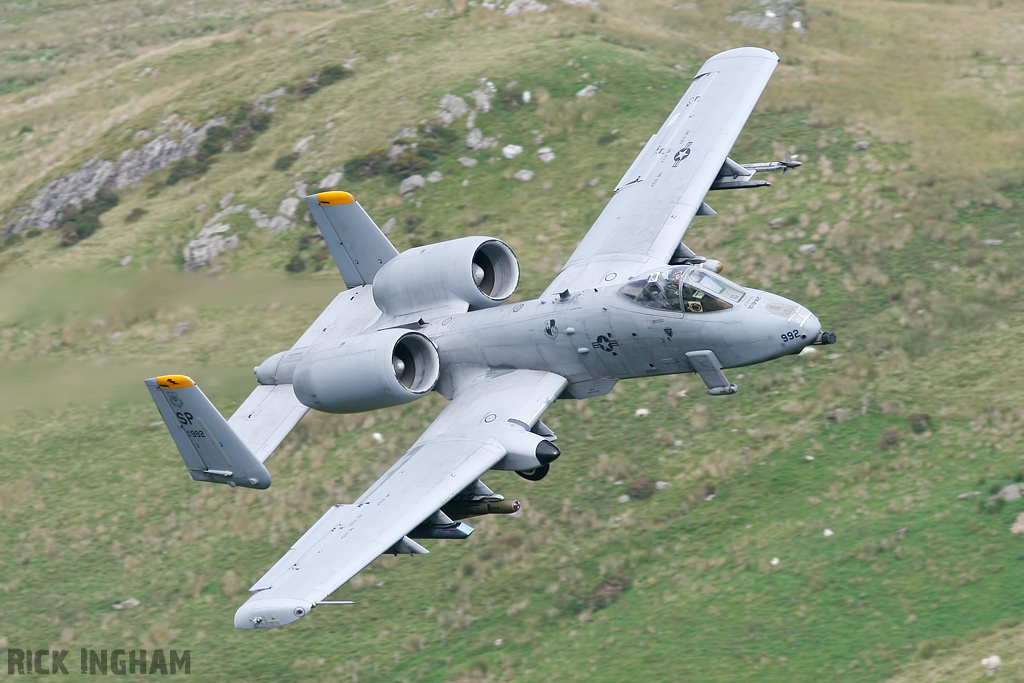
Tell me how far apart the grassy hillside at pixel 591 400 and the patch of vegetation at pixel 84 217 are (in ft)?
1.94

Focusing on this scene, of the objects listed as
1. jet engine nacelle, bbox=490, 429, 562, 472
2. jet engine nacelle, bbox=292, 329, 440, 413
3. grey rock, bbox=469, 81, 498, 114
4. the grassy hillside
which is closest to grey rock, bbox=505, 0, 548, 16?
the grassy hillside

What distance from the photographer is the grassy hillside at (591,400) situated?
87.4ft

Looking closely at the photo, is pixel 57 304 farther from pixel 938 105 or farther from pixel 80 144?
pixel 938 105

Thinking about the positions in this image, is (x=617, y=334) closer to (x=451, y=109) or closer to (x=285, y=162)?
(x=451, y=109)

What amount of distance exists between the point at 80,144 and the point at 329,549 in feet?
123

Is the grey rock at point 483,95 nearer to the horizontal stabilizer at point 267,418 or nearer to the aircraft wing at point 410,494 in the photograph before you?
the horizontal stabilizer at point 267,418

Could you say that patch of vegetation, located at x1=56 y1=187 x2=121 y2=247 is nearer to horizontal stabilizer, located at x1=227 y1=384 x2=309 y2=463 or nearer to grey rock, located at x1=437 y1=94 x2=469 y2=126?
grey rock, located at x1=437 y1=94 x2=469 y2=126

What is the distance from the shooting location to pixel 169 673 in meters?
28.3

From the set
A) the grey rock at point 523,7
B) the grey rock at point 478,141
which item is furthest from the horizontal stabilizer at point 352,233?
the grey rock at point 523,7

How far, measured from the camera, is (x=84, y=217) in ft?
151

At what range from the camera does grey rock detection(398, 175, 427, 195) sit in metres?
42.4

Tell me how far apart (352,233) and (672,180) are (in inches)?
312

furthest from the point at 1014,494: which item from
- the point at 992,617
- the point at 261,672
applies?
the point at 261,672

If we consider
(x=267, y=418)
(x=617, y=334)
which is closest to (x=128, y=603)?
(x=267, y=418)
